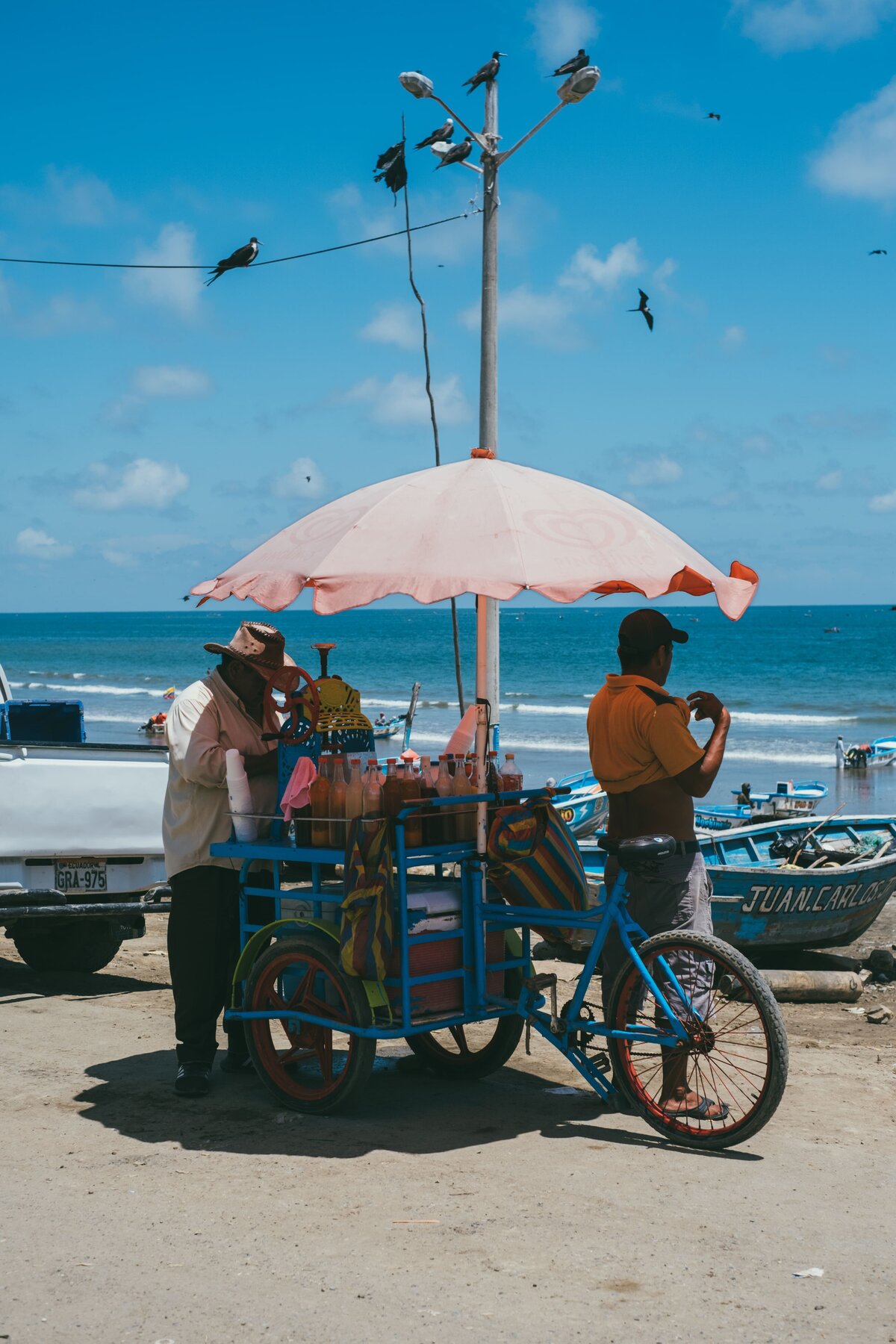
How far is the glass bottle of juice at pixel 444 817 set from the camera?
206 inches

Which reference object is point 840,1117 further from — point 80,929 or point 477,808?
point 80,929

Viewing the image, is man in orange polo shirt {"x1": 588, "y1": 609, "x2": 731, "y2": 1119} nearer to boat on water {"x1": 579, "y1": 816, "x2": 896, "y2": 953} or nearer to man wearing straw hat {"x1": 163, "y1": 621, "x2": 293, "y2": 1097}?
man wearing straw hat {"x1": 163, "y1": 621, "x2": 293, "y2": 1097}

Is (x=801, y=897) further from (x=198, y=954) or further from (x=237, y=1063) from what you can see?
(x=198, y=954)

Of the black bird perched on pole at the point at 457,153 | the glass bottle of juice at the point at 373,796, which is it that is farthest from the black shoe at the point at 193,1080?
the black bird perched on pole at the point at 457,153

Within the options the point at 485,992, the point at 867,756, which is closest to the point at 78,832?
the point at 485,992

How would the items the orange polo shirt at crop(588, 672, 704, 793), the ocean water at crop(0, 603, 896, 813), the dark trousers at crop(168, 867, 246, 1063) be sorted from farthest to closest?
1. the ocean water at crop(0, 603, 896, 813)
2. the dark trousers at crop(168, 867, 246, 1063)
3. the orange polo shirt at crop(588, 672, 704, 793)

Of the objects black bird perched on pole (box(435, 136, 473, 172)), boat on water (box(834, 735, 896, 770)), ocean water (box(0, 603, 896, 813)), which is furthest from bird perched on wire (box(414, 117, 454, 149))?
boat on water (box(834, 735, 896, 770))

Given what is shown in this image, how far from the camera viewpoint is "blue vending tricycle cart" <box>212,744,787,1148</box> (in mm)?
4863

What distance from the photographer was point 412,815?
16.6 ft

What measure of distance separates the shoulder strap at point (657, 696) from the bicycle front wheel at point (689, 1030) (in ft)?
2.86

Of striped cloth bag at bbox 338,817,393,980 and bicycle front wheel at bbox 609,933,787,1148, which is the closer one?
bicycle front wheel at bbox 609,933,787,1148

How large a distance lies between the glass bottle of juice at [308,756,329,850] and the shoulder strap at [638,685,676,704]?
1.26 meters

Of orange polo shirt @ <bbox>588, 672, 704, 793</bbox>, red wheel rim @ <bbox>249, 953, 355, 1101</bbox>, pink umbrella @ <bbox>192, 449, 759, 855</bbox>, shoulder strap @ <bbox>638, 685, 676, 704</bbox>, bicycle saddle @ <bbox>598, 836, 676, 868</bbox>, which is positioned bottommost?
red wheel rim @ <bbox>249, 953, 355, 1101</bbox>

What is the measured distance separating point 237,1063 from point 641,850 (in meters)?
2.26
